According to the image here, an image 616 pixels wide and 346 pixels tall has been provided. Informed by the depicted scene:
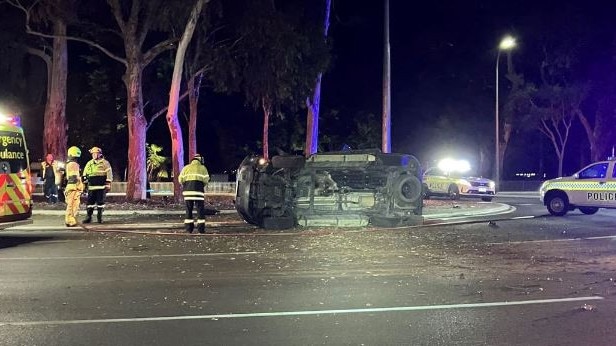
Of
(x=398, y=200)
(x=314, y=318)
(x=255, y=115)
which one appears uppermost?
(x=255, y=115)

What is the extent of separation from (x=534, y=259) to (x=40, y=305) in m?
7.60

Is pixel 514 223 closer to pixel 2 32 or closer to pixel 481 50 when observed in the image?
pixel 2 32

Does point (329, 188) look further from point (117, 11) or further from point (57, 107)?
point (57, 107)

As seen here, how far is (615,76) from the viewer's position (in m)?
40.6

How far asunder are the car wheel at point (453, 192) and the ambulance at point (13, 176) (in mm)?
19052

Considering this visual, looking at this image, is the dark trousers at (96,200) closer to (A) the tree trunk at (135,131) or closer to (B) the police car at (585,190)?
(A) the tree trunk at (135,131)

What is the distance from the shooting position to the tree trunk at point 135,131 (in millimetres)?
22062

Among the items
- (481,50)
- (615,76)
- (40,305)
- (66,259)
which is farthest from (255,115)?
(40,305)

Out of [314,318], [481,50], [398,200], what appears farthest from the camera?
[481,50]

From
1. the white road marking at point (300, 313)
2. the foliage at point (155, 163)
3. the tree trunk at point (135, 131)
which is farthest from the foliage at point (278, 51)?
the white road marking at point (300, 313)

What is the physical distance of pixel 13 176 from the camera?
11867 mm

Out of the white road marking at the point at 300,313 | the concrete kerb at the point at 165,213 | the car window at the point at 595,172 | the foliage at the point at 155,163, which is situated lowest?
the white road marking at the point at 300,313

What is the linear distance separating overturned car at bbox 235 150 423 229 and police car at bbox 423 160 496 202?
40.9 feet

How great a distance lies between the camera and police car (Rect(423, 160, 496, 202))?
26.7 meters
